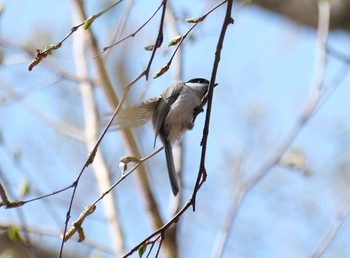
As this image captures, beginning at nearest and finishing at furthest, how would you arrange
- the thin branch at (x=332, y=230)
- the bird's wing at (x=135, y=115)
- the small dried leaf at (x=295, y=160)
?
the bird's wing at (x=135, y=115)
the thin branch at (x=332, y=230)
the small dried leaf at (x=295, y=160)

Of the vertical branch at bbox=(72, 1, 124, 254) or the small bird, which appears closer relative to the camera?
the small bird

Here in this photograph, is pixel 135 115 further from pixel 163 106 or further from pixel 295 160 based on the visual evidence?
pixel 295 160

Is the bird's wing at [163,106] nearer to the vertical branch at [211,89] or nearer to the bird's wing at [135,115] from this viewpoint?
the bird's wing at [135,115]

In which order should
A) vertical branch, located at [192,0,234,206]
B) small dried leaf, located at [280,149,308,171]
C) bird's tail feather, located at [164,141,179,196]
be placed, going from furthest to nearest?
small dried leaf, located at [280,149,308,171]
bird's tail feather, located at [164,141,179,196]
vertical branch, located at [192,0,234,206]

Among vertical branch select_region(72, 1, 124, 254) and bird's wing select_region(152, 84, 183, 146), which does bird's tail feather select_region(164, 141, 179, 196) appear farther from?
vertical branch select_region(72, 1, 124, 254)

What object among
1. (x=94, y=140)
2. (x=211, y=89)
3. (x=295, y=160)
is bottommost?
(x=211, y=89)

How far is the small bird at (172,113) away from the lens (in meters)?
2.54

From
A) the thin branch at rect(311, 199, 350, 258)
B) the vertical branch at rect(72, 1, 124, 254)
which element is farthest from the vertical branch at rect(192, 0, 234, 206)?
the vertical branch at rect(72, 1, 124, 254)

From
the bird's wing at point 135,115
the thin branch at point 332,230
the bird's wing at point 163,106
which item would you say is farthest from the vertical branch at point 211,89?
the thin branch at point 332,230

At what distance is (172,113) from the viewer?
2.60 metres

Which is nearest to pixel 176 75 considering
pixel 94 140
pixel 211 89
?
pixel 94 140

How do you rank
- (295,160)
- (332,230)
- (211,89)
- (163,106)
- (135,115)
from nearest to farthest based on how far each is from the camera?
(211,89) < (135,115) < (163,106) < (332,230) < (295,160)

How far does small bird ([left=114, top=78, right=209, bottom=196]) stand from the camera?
2535mm

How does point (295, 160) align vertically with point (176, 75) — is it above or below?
below
